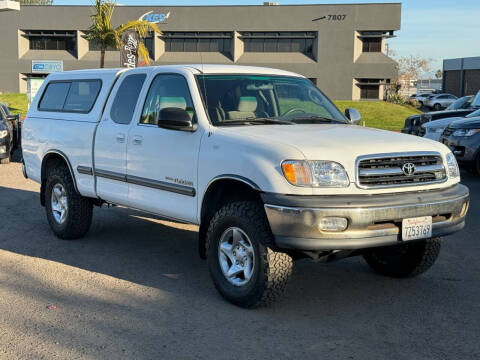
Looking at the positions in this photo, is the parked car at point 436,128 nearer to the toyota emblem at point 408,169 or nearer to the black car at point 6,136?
the black car at point 6,136

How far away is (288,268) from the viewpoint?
5043mm

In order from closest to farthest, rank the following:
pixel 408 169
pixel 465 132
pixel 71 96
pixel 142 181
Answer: pixel 408 169 < pixel 142 181 < pixel 71 96 < pixel 465 132

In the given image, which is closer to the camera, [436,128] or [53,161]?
[53,161]

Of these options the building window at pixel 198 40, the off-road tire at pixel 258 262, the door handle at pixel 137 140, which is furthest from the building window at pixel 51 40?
the off-road tire at pixel 258 262

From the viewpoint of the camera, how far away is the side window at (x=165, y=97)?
607cm

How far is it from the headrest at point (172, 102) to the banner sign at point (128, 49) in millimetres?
15167

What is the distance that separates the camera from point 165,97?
20.7 feet

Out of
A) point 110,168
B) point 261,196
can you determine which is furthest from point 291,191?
point 110,168

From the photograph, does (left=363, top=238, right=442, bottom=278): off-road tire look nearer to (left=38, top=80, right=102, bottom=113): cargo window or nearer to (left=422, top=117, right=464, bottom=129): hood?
(left=38, top=80, right=102, bottom=113): cargo window

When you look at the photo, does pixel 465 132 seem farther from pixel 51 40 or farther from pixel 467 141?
pixel 51 40

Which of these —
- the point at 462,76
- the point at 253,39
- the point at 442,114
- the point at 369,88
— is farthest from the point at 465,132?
the point at 462,76

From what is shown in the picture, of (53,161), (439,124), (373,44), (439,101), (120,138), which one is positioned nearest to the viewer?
(120,138)

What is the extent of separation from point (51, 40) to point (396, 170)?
57.3m

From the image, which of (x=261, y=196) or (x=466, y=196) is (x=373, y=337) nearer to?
(x=261, y=196)
